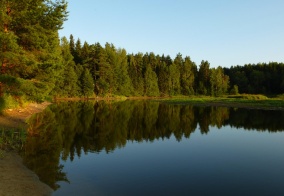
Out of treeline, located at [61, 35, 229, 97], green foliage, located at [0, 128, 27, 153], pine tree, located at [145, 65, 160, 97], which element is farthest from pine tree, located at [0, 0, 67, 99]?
pine tree, located at [145, 65, 160, 97]

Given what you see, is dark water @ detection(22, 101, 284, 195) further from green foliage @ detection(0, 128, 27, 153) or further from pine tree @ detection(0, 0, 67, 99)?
pine tree @ detection(0, 0, 67, 99)

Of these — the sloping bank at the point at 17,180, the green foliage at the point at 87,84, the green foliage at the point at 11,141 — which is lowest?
the sloping bank at the point at 17,180

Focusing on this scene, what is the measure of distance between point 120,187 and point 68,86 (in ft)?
291

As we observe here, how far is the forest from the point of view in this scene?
28.1m

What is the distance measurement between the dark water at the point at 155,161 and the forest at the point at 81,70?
6.79m

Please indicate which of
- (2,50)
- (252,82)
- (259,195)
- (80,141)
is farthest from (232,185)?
(252,82)

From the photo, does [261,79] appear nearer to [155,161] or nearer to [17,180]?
[155,161]

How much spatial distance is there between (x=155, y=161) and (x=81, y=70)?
92.5m

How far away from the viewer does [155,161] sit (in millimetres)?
21453

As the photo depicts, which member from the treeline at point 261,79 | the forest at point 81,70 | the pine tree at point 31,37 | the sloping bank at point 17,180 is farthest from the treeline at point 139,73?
the sloping bank at point 17,180

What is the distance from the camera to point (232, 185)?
15.8 m

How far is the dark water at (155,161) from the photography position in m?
15.3

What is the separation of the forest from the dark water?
22.3ft

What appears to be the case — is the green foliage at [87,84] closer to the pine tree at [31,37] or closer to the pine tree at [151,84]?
the pine tree at [151,84]
